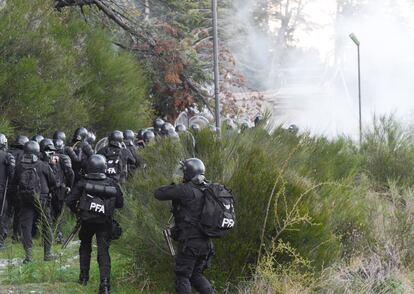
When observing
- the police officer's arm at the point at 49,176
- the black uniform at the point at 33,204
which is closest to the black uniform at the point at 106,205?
the black uniform at the point at 33,204

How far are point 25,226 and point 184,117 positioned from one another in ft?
49.8

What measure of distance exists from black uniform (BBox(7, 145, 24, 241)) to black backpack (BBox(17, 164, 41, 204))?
99 centimetres

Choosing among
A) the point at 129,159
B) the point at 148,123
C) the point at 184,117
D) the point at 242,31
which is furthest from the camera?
the point at 242,31

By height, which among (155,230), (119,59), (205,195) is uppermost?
(119,59)

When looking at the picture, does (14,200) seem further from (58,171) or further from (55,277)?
(55,277)

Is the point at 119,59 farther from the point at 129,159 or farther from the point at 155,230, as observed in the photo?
the point at 155,230

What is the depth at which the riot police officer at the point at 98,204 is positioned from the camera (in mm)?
8344

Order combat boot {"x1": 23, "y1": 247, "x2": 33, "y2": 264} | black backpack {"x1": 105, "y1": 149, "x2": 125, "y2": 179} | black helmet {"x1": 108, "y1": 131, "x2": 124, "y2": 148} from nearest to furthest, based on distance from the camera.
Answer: combat boot {"x1": 23, "y1": 247, "x2": 33, "y2": 264}, black backpack {"x1": 105, "y1": 149, "x2": 125, "y2": 179}, black helmet {"x1": 108, "y1": 131, "x2": 124, "y2": 148}

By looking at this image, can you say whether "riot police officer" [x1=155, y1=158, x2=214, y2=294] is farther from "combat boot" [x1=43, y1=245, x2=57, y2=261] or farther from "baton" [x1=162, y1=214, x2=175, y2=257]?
"combat boot" [x1=43, y1=245, x2=57, y2=261]

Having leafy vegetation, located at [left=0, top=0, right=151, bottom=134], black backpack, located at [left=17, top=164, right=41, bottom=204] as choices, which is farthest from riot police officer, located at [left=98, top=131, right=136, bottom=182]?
leafy vegetation, located at [left=0, top=0, right=151, bottom=134]

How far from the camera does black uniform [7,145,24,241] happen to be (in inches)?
456

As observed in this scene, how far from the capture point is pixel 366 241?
990cm

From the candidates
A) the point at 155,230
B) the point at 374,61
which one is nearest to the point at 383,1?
the point at 374,61

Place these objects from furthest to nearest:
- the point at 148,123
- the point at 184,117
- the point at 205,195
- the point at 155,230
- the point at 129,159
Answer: the point at 184,117 < the point at 148,123 < the point at 129,159 < the point at 155,230 < the point at 205,195
